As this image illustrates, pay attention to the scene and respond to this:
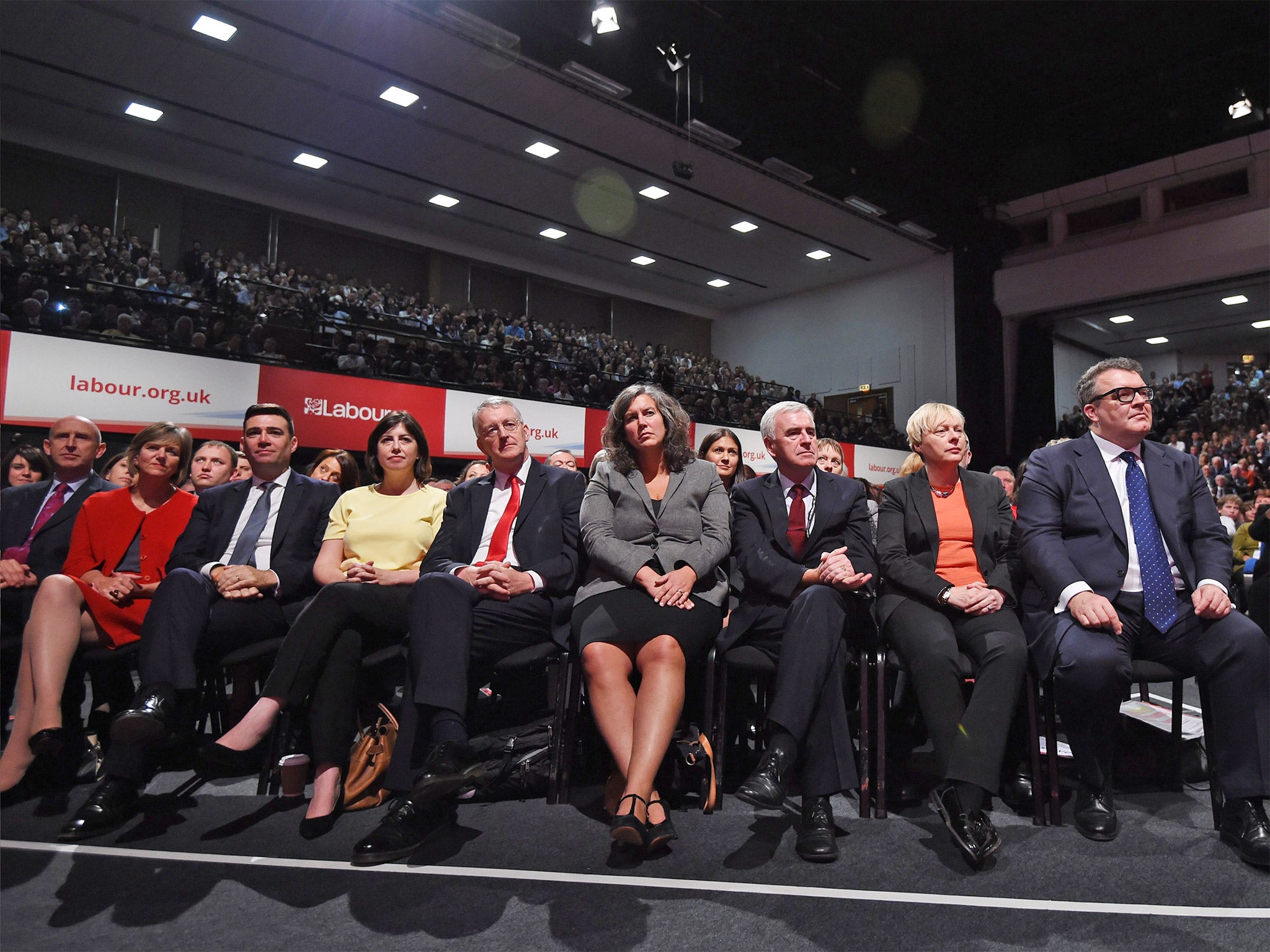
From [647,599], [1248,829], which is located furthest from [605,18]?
[1248,829]

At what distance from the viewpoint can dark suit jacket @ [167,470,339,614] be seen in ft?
8.11

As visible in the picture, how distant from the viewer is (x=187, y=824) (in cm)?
198

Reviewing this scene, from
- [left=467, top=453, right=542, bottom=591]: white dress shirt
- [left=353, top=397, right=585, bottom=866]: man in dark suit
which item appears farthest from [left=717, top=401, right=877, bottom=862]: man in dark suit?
[left=467, top=453, right=542, bottom=591]: white dress shirt

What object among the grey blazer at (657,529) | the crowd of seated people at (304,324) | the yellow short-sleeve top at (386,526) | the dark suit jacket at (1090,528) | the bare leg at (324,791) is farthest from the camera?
the crowd of seated people at (304,324)

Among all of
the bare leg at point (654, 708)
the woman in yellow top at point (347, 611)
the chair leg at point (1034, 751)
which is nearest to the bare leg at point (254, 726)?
the woman in yellow top at point (347, 611)

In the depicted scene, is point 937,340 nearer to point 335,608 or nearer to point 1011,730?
point 1011,730

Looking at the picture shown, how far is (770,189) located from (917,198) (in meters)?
2.11

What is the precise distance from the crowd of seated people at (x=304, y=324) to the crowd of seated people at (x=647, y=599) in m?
4.45

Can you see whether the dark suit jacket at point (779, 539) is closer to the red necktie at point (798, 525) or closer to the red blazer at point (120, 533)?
the red necktie at point (798, 525)

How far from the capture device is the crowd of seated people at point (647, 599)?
1.89m

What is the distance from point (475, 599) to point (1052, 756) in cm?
169

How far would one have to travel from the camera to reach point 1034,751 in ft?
6.68

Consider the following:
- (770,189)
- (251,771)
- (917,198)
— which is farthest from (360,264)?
(251,771)

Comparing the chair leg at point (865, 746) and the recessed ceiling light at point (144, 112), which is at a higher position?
the recessed ceiling light at point (144, 112)
